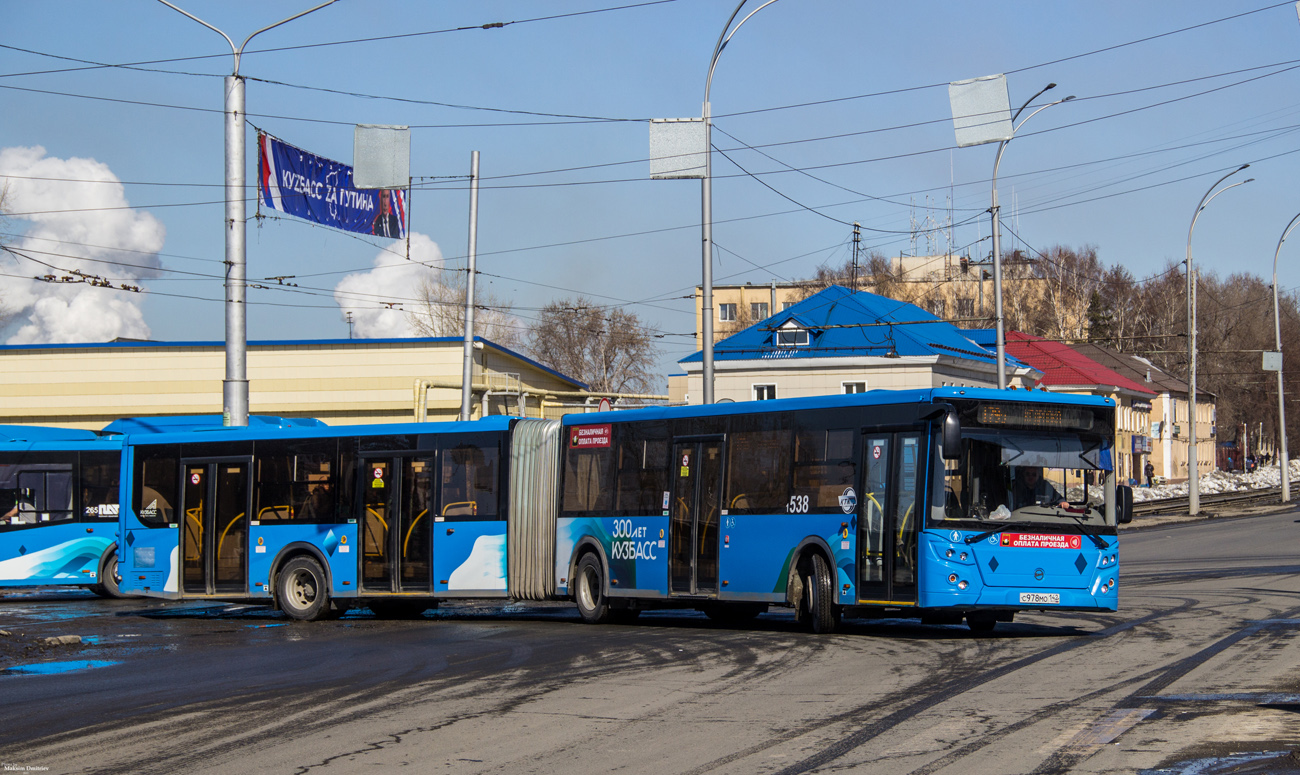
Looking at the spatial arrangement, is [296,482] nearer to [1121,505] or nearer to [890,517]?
[890,517]

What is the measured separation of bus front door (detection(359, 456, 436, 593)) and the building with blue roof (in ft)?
128

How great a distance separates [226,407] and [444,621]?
5610 millimetres

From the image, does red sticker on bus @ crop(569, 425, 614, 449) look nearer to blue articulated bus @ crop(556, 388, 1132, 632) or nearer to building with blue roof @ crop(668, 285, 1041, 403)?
blue articulated bus @ crop(556, 388, 1132, 632)

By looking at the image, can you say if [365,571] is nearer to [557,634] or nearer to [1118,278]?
[557,634]

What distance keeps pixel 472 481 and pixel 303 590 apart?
320cm

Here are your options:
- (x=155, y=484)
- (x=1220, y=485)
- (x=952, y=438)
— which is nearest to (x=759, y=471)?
(x=952, y=438)

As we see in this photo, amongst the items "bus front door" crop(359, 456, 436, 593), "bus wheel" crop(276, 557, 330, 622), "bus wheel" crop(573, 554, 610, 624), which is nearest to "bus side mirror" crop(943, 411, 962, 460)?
"bus wheel" crop(573, 554, 610, 624)

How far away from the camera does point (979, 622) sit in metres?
14.6

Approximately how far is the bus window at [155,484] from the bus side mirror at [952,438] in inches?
482

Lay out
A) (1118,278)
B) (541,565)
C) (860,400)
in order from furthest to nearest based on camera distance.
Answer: (1118,278), (541,565), (860,400)

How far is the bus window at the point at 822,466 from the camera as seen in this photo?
14859mm

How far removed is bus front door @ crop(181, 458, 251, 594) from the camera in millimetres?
19422

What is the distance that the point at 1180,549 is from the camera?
29.2 m

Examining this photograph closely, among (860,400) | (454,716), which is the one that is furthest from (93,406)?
(454,716)
